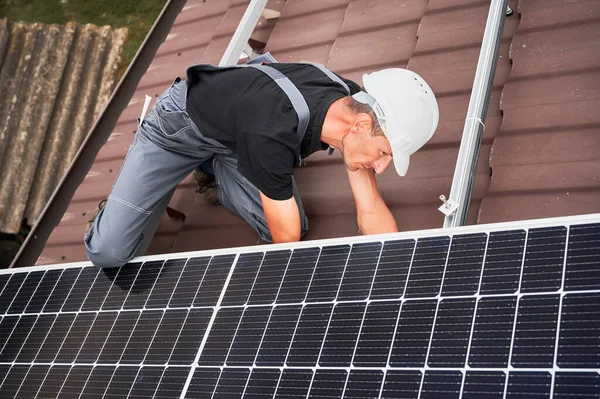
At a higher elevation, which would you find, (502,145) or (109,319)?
(502,145)

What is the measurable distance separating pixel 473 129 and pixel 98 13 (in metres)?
12.2

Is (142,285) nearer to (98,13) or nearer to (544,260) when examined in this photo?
(544,260)

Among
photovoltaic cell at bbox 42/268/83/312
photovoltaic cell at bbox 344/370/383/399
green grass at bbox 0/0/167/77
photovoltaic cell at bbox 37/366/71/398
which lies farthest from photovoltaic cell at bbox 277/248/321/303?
green grass at bbox 0/0/167/77

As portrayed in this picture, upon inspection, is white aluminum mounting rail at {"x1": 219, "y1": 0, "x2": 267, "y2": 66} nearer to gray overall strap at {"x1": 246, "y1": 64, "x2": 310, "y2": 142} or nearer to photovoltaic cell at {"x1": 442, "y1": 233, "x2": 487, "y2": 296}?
gray overall strap at {"x1": 246, "y1": 64, "x2": 310, "y2": 142}

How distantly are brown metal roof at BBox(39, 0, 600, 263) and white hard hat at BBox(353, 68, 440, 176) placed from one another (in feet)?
1.77

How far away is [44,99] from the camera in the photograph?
10836mm

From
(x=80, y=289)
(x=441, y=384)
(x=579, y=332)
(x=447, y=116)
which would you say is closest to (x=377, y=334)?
(x=441, y=384)

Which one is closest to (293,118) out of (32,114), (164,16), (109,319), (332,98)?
(332,98)

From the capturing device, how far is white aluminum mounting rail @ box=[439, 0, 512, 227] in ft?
13.3

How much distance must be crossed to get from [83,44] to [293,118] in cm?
767

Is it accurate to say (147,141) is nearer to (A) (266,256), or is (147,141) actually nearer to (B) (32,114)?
(A) (266,256)

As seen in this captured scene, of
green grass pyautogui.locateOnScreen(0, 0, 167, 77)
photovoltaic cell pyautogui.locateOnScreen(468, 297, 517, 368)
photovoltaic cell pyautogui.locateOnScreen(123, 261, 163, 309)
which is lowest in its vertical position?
green grass pyautogui.locateOnScreen(0, 0, 167, 77)

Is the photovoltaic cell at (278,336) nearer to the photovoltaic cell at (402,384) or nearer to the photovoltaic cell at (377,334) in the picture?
the photovoltaic cell at (377,334)

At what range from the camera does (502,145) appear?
4707 millimetres
